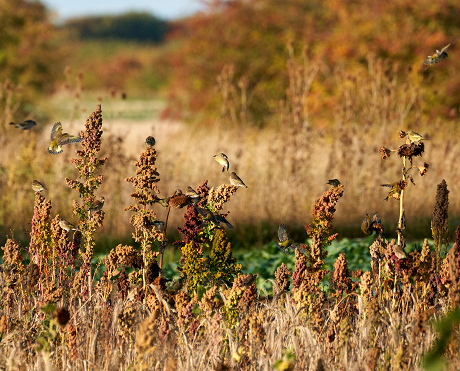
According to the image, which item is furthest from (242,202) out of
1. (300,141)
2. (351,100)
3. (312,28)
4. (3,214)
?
(312,28)

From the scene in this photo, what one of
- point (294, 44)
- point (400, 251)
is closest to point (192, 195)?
point (400, 251)

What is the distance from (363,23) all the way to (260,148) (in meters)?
4.57

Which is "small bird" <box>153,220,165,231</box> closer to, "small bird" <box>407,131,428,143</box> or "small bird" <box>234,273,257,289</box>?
"small bird" <box>234,273,257,289</box>

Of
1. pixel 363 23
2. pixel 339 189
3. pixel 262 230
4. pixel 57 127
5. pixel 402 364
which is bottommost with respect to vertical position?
pixel 262 230

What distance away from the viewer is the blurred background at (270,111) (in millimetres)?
5816

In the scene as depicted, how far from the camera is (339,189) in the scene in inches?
91.1

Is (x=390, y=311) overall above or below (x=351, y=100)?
below

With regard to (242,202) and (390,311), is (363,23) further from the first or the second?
(390,311)

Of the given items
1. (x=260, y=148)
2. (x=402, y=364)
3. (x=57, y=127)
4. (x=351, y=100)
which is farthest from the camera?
(x=260, y=148)

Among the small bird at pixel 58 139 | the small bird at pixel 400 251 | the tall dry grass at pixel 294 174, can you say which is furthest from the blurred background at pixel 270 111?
the small bird at pixel 400 251

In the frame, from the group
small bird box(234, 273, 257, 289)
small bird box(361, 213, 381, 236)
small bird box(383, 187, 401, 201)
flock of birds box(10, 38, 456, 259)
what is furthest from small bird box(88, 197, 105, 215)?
small bird box(383, 187, 401, 201)

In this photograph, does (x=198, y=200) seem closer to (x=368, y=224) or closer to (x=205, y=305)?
(x=205, y=305)

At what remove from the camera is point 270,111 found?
12.0 metres

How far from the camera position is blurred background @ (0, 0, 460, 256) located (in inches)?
229
